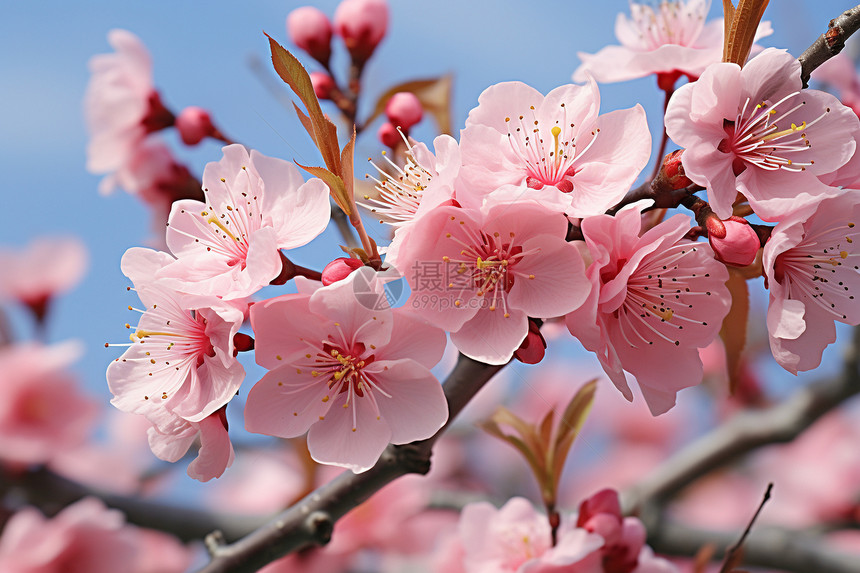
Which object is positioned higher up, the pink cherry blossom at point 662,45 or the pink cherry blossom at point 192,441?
the pink cherry blossom at point 662,45

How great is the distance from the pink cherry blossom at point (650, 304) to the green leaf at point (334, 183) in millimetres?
311

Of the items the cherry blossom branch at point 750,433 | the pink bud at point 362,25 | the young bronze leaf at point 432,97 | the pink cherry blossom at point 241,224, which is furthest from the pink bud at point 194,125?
the cherry blossom branch at point 750,433

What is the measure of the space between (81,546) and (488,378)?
5.19 ft

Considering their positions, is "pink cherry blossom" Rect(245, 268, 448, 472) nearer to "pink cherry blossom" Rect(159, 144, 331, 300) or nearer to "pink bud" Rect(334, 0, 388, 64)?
"pink cherry blossom" Rect(159, 144, 331, 300)

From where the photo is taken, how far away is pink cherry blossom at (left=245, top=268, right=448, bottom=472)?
A: 0.86 meters

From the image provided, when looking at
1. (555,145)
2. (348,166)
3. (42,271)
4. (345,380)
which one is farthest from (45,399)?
(555,145)

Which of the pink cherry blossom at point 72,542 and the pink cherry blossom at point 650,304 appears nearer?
the pink cherry blossom at point 650,304

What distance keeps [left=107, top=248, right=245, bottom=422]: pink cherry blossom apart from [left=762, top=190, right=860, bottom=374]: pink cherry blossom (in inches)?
28.1

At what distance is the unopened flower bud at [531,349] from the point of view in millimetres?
895

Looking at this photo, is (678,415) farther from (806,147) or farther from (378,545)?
(806,147)

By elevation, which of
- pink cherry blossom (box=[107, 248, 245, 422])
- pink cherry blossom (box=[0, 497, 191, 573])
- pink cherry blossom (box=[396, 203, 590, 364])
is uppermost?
pink cherry blossom (box=[396, 203, 590, 364])

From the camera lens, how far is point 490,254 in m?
0.90

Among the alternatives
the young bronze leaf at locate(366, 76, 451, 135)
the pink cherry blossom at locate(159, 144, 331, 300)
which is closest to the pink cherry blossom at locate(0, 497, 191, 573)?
the pink cherry blossom at locate(159, 144, 331, 300)

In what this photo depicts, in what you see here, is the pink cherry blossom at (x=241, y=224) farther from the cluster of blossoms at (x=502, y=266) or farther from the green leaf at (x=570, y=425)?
the green leaf at (x=570, y=425)
